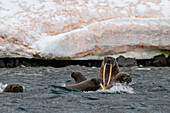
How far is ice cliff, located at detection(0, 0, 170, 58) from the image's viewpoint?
16.5 m

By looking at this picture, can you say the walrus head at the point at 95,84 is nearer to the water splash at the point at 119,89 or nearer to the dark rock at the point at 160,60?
the water splash at the point at 119,89

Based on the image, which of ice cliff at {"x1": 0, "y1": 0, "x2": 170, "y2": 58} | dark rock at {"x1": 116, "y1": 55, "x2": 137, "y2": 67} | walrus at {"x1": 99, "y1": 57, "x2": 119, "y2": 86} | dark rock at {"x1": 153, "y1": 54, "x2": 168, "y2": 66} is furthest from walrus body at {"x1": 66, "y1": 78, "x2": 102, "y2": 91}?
dark rock at {"x1": 153, "y1": 54, "x2": 168, "y2": 66}

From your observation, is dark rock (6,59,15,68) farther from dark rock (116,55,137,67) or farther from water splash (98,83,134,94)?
water splash (98,83,134,94)

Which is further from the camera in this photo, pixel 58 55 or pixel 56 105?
pixel 58 55

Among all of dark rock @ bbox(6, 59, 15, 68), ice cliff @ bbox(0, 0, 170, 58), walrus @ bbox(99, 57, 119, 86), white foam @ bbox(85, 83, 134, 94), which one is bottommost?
white foam @ bbox(85, 83, 134, 94)

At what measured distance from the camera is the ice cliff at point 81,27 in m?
16.5

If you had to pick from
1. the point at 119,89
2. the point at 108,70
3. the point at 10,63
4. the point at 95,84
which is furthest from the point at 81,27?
the point at 119,89

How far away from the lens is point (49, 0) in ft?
66.5

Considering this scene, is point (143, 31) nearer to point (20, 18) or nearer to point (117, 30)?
point (117, 30)

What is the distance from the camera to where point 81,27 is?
18.4 meters

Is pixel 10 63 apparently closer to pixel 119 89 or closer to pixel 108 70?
pixel 108 70

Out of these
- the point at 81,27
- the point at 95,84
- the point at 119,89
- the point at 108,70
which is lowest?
the point at 119,89

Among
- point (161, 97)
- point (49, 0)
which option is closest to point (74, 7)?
point (49, 0)

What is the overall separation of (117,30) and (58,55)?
353 centimetres
